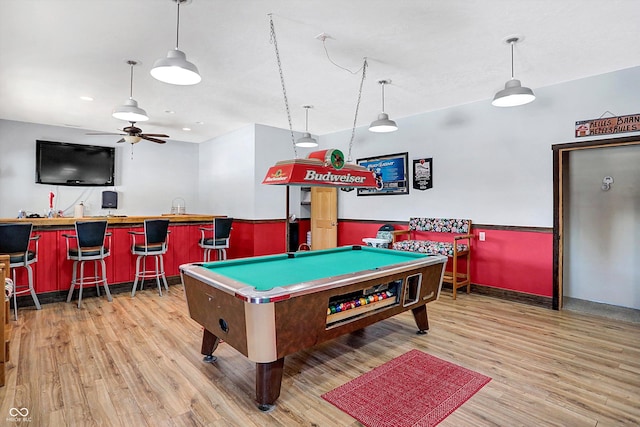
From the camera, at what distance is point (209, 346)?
289cm

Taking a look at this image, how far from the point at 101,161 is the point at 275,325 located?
662 centimetres

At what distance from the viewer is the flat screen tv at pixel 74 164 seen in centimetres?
634

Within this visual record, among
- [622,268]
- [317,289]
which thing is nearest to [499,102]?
[317,289]

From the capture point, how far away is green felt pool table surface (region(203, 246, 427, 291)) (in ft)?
8.34

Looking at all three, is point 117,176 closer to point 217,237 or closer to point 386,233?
Result: point 217,237

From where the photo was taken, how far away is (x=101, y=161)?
691 cm

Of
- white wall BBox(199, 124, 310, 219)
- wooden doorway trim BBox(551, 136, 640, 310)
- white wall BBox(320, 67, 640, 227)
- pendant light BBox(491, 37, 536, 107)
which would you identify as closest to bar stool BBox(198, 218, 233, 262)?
white wall BBox(199, 124, 310, 219)

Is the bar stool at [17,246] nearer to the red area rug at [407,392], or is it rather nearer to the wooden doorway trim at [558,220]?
the red area rug at [407,392]

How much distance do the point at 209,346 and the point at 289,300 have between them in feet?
4.01

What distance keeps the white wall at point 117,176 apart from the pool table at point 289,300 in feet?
17.8

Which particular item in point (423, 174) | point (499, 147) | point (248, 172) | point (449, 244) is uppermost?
point (499, 147)

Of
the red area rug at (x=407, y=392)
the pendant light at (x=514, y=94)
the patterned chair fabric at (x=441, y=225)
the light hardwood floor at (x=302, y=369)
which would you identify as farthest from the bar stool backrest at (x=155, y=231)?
the pendant light at (x=514, y=94)

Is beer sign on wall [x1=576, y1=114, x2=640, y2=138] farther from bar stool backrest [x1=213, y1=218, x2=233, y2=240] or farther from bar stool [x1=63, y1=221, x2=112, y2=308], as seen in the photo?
bar stool [x1=63, y1=221, x2=112, y2=308]

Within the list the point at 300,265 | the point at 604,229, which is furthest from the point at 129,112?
the point at 604,229
